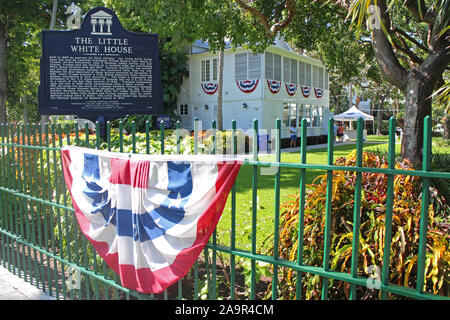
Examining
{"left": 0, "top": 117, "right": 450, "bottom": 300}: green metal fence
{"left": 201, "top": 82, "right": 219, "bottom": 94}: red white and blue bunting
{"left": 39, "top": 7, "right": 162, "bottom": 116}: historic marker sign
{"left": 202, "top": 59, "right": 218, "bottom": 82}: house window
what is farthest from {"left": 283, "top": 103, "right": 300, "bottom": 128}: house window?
{"left": 0, "top": 117, "right": 450, "bottom": 300}: green metal fence

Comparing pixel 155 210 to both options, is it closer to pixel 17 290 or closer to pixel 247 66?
pixel 17 290

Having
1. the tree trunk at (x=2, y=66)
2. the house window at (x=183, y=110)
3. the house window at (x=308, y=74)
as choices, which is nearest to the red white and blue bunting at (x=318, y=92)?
the house window at (x=308, y=74)

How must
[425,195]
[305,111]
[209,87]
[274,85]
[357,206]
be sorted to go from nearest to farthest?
[425,195] → [357,206] → [274,85] → [209,87] → [305,111]

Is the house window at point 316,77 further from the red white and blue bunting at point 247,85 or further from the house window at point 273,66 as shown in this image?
the red white and blue bunting at point 247,85

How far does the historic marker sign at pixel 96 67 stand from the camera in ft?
18.7

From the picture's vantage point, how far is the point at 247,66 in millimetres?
24328

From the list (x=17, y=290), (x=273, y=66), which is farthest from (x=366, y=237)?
(x=273, y=66)

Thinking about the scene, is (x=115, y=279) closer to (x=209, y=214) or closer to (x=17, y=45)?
(x=209, y=214)

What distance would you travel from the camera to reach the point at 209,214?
272cm

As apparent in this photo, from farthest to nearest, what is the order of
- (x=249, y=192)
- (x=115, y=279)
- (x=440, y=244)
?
1. (x=249, y=192)
2. (x=115, y=279)
3. (x=440, y=244)

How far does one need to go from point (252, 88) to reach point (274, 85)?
1654mm
